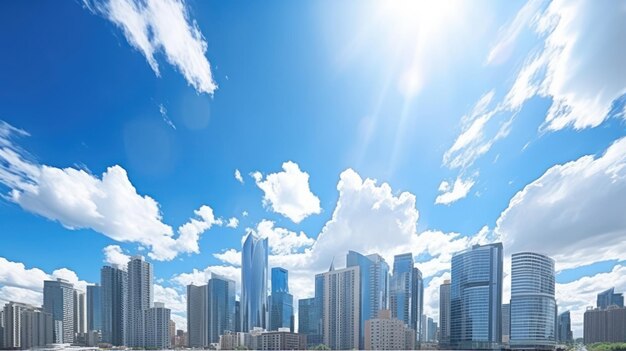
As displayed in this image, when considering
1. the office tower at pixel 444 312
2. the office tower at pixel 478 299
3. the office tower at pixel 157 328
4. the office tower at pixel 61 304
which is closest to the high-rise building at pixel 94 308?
the office tower at pixel 61 304

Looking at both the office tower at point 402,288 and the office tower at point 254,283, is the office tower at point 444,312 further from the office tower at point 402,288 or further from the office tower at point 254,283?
the office tower at point 254,283

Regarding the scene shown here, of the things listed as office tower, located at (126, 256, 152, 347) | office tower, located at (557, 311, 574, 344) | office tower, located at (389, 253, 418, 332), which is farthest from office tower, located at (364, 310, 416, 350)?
office tower, located at (557, 311, 574, 344)

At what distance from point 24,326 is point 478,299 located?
132 meters

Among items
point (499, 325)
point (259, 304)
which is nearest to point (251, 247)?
point (259, 304)

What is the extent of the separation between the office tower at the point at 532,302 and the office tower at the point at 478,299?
17.3 ft

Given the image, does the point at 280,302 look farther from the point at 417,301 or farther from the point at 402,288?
the point at 417,301

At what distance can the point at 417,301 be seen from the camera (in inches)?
5354

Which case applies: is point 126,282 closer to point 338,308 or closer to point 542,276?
point 338,308

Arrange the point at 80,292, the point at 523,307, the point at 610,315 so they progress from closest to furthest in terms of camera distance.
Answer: the point at 523,307 < the point at 610,315 < the point at 80,292

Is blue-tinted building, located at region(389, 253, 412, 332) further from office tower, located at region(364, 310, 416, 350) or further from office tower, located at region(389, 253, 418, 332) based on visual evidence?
office tower, located at region(364, 310, 416, 350)

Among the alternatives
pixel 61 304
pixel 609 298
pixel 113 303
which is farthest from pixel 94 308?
pixel 609 298

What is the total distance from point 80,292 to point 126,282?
31.0 metres

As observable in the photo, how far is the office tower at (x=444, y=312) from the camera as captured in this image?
105125 millimetres

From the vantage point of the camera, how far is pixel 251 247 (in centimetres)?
15988
